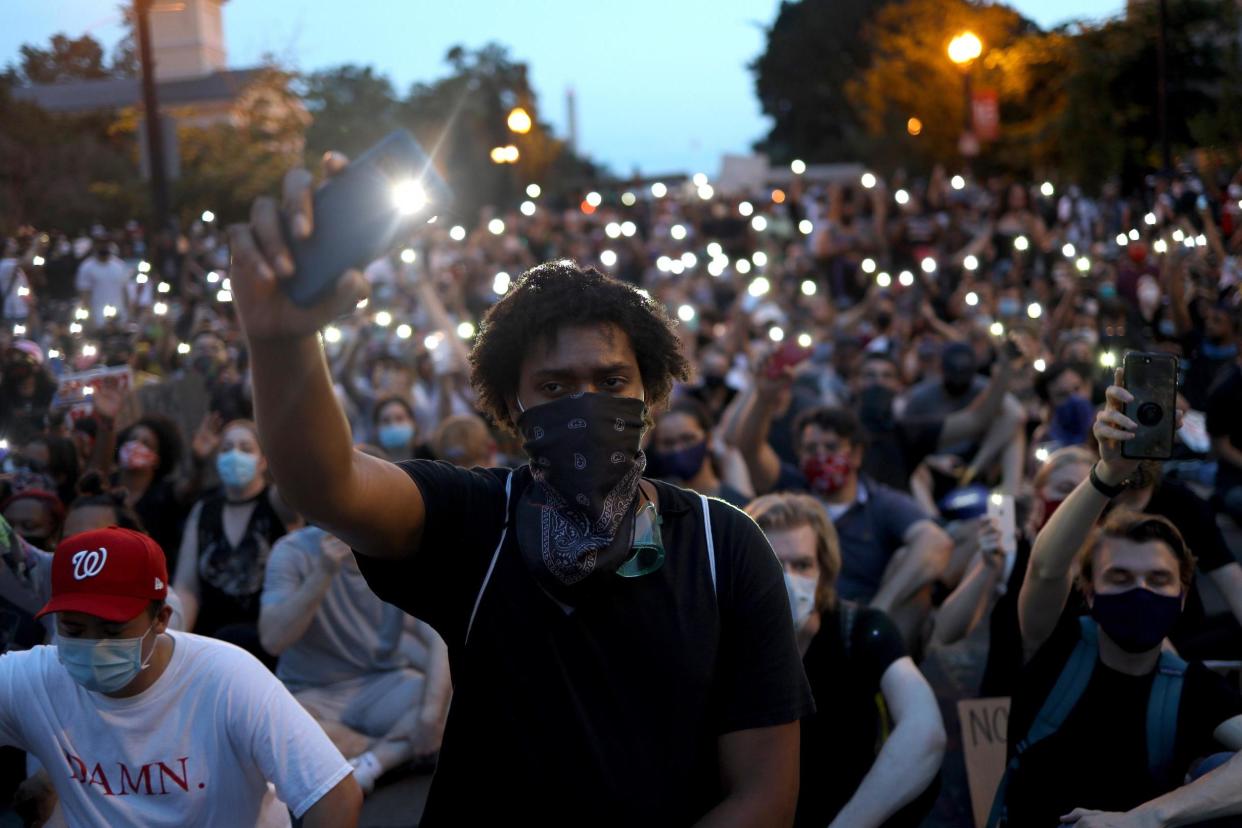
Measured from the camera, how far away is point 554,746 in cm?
222

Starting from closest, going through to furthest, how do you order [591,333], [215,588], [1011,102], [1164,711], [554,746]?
[554,746]
[591,333]
[1164,711]
[215,588]
[1011,102]

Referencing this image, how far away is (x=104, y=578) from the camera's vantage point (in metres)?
3.30

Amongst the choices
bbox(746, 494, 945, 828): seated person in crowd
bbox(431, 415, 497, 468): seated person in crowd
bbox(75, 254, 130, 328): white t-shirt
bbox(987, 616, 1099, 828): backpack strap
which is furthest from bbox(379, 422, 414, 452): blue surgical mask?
bbox(75, 254, 130, 328): white t-shirt

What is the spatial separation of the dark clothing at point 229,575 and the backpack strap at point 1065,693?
128 inches

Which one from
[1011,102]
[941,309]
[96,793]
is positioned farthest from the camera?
[1011,102]

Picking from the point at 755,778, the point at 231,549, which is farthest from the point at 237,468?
the point at 755,778

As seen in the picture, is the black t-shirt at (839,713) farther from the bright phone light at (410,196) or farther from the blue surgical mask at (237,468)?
the blue surgical mask at (237,468)

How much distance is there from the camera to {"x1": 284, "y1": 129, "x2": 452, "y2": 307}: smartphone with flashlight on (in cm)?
169

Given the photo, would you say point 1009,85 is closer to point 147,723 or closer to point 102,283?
point 102,283

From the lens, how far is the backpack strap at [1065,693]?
3893 millimetres

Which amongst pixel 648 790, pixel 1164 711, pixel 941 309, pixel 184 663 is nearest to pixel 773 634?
pixel 648 790

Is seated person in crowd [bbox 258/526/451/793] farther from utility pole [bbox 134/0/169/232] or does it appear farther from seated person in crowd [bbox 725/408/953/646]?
utility pole [bbox 134/0/169/232]

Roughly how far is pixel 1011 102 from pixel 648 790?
40.9 m

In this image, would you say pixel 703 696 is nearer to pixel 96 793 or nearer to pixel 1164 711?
pixel 96 793
